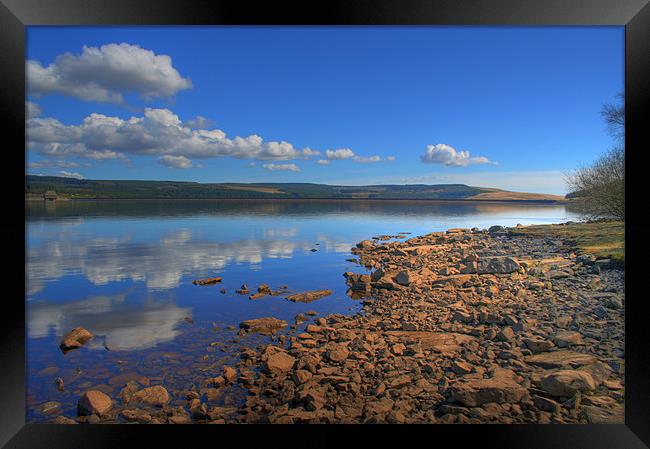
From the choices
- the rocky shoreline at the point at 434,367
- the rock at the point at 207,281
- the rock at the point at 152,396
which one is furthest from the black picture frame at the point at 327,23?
the rock at the point at 207,281

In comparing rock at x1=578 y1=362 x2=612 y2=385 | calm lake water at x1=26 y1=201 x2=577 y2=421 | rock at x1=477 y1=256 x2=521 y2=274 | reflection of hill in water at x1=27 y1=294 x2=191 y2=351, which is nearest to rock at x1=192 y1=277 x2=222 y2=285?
calm lake water at x1=26 y1=201 x2=577 y2=421

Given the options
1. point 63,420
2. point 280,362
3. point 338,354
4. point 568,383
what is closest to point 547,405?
point 568,383

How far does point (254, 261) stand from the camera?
11.4 meters

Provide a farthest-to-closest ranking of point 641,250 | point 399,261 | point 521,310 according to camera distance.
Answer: point 399,261
point 521,310
point 641,250

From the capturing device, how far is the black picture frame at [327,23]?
299 cm

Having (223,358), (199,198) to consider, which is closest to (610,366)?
(223,358)

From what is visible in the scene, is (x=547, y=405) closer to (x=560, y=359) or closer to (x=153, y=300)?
(x=560, y=359)

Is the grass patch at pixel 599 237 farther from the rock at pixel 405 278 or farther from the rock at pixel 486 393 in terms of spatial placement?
the rock at pixel 486 393

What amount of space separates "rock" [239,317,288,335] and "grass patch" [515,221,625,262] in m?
6.81

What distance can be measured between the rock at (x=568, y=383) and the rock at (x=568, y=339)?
0.81 m

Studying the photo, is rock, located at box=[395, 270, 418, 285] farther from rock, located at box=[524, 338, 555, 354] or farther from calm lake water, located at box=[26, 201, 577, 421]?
rock, located at box=[524, 338, 555, 354]

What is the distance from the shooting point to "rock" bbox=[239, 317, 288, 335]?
567cm

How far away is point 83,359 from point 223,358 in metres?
1.81

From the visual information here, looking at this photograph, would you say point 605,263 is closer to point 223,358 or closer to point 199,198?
point 223,358
